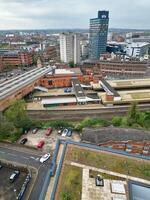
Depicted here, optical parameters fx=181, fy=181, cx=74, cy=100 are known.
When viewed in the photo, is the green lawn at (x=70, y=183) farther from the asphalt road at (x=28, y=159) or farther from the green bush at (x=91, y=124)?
the green bush at (x=91, y=124)

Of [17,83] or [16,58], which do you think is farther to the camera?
[16,58]

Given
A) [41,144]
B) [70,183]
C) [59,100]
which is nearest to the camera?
[70,183]

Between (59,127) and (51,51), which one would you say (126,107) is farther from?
(51,51)

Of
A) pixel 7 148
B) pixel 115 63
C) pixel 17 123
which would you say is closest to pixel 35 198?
pixel 7 148

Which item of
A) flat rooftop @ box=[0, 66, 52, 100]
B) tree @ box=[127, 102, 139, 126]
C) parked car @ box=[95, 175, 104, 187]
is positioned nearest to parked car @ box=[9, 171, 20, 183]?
parked car @ box=[95, 175, 104, 187]

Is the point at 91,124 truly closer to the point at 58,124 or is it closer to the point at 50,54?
the point at 58,124

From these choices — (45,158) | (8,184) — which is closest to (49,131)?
(45,158)

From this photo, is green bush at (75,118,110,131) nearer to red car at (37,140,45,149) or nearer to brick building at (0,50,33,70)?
red car at (37,140,45,149)
